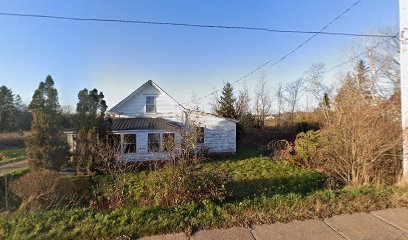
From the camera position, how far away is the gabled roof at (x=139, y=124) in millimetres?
14997

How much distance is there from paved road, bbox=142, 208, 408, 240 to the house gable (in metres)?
14.8

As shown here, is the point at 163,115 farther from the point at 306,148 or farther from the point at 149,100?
the point at 306,148

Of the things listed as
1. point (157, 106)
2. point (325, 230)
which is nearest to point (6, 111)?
point (157, 106)

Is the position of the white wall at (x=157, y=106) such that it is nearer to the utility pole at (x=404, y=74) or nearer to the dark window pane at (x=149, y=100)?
the dark window pane at (x=149, y=100)

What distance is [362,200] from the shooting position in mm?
3926

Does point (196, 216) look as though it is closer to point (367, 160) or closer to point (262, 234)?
point (262, 234)

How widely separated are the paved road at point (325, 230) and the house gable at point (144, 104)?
1481 cm

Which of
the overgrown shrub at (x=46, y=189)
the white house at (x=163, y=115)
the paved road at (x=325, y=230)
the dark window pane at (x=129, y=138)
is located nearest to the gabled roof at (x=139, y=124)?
the white house at (x=163, y=115)

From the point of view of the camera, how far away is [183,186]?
460 cm

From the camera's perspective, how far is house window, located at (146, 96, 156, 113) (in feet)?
58.0

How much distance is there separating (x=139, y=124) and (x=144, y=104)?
7.71 feet

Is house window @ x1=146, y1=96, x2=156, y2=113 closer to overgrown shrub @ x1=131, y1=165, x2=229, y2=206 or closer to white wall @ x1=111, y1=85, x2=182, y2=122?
white wall @ x1=111, y1=85, x2=182, y2=122

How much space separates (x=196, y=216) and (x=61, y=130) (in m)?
13.1

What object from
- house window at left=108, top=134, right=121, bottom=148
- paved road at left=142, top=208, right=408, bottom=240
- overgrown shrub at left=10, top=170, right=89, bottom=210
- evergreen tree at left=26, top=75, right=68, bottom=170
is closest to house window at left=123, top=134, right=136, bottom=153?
house window at left=108, top=134, right=121, bottom=148
